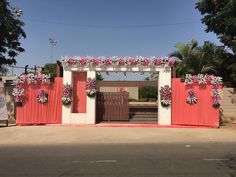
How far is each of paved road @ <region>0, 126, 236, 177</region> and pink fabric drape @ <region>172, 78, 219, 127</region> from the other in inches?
94.4

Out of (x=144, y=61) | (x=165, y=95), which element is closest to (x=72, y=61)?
(x=144, y=61)

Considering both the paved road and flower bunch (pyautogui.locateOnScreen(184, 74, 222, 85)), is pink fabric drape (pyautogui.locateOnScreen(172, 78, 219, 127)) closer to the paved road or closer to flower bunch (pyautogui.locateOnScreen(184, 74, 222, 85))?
flower bunch (pyautogui.locateOnScreen(184, 74, 222, 85))

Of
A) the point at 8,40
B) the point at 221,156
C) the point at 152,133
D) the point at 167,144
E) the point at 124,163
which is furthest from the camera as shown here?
the point at 8,40

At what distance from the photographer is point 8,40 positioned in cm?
2369

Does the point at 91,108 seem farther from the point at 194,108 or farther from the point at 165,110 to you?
the point at 194,108

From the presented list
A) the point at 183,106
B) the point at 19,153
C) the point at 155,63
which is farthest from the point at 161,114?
the point at 19,153

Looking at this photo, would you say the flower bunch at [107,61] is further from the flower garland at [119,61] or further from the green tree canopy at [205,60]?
the green tree canopy at [205,60]

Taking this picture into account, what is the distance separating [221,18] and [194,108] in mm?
5660

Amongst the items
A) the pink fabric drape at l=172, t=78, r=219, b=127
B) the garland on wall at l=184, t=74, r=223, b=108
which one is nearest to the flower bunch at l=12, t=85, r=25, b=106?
the pink fabric drape at l=172, t=78, r=219, b=127

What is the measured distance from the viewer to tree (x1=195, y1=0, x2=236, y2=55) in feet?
73.5

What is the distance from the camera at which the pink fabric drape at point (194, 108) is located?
2188 centimetres

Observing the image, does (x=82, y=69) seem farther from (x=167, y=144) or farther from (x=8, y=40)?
(x=167, y=144)

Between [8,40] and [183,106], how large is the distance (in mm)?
10742

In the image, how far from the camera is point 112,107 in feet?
77.7
